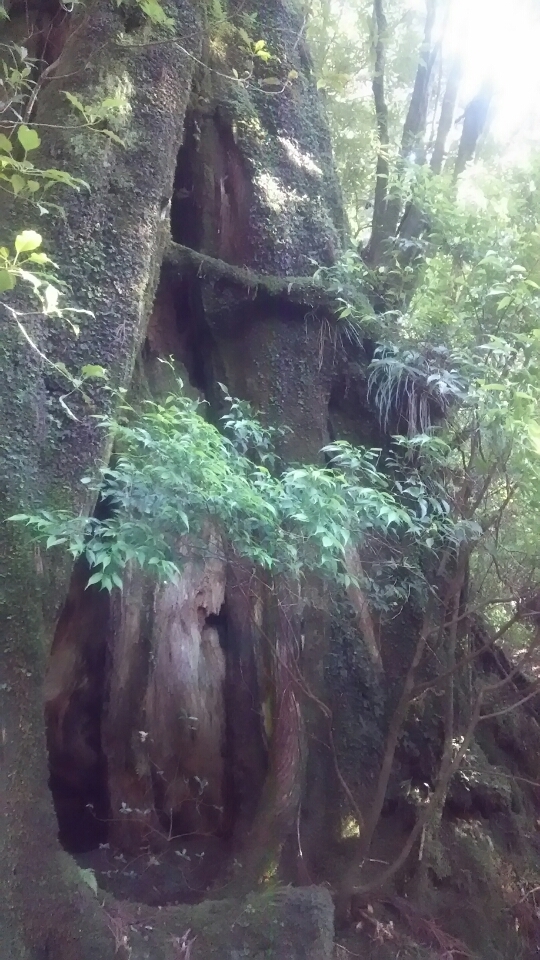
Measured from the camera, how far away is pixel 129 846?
362 centimetres

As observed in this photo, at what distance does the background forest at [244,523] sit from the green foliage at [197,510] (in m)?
0.02

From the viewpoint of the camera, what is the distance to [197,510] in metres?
2.65

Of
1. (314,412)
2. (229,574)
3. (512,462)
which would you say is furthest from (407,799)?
(314,412)

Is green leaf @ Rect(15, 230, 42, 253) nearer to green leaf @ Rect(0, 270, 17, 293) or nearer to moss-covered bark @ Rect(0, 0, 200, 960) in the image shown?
green leaf @ Rect(0, 270, 17, 293)

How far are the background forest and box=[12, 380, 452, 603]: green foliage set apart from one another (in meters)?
0.02

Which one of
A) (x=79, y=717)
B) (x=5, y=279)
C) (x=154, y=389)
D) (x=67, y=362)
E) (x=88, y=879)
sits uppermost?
(x=154, y=389)

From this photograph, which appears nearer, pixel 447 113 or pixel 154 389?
pixel 154 389

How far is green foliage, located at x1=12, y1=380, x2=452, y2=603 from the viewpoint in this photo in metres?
2.51

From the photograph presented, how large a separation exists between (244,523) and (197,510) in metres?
0.19

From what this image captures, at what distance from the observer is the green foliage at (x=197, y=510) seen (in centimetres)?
251

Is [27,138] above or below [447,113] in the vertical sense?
below

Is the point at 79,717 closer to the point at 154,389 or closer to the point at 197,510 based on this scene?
the point at 197,510

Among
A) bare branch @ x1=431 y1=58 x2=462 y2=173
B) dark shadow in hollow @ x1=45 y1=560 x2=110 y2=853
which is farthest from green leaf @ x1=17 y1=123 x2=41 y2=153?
bare branch @ x1=431 y1=58 x2=462 y2=173

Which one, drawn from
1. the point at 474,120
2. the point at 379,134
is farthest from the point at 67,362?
the point at 474,120
